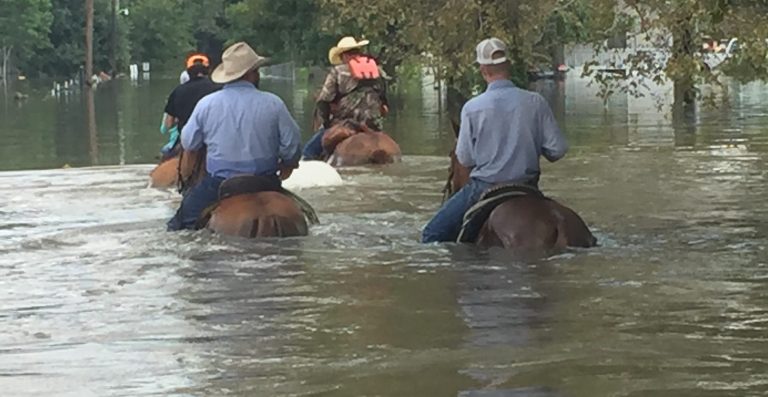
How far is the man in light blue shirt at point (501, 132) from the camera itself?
12.4 meters

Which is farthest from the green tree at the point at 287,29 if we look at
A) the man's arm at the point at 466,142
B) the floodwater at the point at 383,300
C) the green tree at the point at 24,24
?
the man's arm at the point at 466,142

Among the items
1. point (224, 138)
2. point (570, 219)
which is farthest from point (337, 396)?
point (224, 138)

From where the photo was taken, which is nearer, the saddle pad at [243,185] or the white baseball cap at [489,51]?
the white baseball cap at [489,51]

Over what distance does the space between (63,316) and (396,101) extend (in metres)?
46.0

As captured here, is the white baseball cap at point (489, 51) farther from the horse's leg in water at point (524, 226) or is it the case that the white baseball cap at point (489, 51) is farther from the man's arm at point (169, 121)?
the man's arm at point (169, 121)

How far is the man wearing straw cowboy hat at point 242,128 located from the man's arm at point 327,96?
8870 millimetres

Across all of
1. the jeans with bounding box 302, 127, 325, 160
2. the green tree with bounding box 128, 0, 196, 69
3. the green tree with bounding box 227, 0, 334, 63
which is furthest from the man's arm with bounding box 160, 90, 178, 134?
the green tree with bounding box 128, 0, 196, 69

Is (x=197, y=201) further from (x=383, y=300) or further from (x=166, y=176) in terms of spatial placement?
(x=166, y=176)

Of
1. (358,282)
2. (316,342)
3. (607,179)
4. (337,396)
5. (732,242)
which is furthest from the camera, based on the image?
(607,179)

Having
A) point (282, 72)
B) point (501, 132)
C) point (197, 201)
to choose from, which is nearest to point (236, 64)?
point (197, 201)

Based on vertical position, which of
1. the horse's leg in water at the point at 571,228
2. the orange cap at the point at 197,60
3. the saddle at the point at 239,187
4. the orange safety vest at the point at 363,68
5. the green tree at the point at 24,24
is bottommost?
the horse's leg in water at the point at 571,228

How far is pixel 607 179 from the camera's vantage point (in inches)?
784

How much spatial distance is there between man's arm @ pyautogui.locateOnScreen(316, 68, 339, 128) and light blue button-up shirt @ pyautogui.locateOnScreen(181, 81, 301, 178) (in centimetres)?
896

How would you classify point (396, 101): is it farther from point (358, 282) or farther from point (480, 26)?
point (358, 282)
